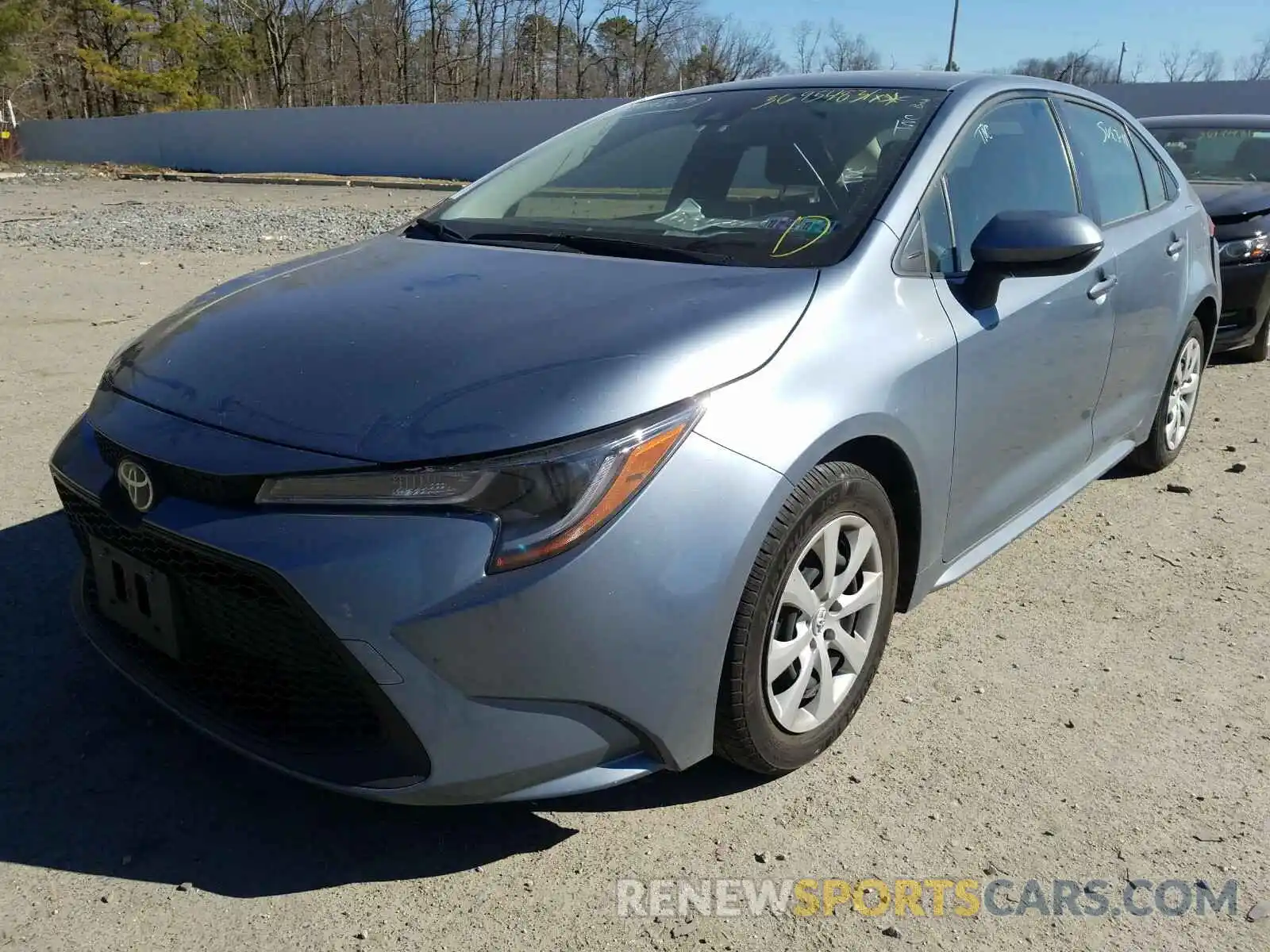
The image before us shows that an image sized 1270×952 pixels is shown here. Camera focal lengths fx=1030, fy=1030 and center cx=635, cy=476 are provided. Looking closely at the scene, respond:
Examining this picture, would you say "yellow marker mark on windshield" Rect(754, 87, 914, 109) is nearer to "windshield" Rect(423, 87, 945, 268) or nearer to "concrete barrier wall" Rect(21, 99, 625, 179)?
"windshield" Rect(423, 87, 945, 268)

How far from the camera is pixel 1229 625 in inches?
126

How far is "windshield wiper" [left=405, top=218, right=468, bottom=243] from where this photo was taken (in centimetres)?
304

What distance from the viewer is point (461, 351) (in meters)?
2.10

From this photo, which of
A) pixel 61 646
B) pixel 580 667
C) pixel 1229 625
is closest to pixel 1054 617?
pixel 1229 625

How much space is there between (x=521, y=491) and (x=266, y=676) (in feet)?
2.22

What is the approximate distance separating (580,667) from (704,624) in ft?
0.87

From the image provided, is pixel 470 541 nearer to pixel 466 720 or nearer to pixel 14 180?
pixel 466 720

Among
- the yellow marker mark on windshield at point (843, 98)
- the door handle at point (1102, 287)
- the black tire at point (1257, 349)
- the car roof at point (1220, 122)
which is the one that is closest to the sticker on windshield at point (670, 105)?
the yellow marker mark on windshield at point (843, 98)

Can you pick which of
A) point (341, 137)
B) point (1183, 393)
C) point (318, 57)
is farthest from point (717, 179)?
point (318, 57)

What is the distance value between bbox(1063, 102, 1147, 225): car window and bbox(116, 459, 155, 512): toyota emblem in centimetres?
304

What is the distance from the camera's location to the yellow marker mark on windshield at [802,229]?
249 centimetres

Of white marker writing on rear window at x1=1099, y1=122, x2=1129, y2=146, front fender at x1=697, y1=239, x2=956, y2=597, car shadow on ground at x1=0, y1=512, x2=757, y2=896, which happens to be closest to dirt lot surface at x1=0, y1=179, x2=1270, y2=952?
car shadow on ground at x1=0, y1=512, x2=757, y2=896

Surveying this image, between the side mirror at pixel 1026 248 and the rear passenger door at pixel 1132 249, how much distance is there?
2.96ft

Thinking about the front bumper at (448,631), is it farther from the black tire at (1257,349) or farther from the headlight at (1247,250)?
the black tire at (1257,349)
